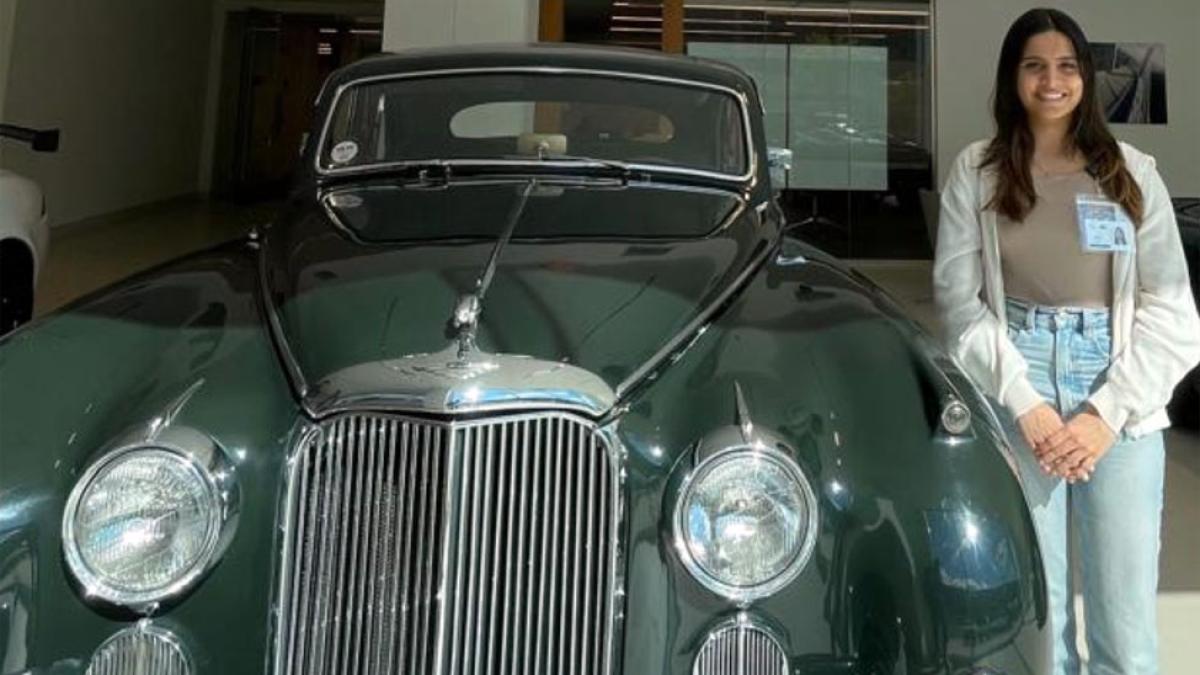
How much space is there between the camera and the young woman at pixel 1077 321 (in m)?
1.93

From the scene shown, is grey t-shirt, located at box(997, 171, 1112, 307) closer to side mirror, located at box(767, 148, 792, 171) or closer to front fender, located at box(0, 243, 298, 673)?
side mirror, located at box(767, 148, 792, 171)

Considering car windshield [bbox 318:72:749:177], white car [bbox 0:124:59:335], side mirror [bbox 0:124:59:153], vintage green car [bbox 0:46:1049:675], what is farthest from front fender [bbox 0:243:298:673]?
side mirror [bbox 0:124:59:153]

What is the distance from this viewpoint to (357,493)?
1.38 metres

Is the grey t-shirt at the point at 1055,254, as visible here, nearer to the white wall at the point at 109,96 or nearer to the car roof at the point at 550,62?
the car roof at the point at 550,62

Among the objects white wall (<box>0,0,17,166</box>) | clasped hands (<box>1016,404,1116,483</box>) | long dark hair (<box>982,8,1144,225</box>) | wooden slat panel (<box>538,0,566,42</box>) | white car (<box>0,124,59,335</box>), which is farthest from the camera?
white wall (<box>0,0,17,166</box>)

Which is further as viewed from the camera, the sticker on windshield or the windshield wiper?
the sticker on windshield

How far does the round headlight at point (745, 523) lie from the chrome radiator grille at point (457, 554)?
0.39ft

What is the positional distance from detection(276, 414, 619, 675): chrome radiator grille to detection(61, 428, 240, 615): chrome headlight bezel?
12 cm

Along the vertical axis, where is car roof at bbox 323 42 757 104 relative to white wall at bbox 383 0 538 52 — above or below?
below

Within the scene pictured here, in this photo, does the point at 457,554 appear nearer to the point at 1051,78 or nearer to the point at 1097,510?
the point at 1097,510

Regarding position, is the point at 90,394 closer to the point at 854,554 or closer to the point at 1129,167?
the point at 854,554

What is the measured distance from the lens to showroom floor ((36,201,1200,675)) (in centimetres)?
264

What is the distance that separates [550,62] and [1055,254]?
4.53 ft

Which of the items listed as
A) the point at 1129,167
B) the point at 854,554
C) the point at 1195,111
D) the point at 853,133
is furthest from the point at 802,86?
the point at 854,554
